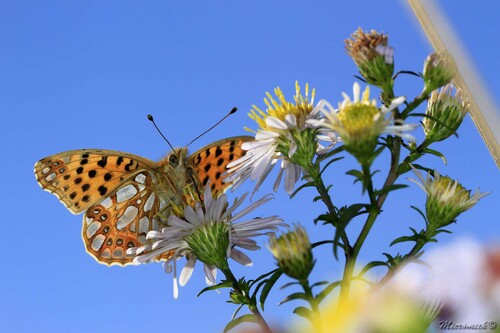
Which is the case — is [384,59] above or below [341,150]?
above

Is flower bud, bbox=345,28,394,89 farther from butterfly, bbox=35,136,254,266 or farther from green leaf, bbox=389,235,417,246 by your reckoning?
butterfly, bbox=35,136,254,266

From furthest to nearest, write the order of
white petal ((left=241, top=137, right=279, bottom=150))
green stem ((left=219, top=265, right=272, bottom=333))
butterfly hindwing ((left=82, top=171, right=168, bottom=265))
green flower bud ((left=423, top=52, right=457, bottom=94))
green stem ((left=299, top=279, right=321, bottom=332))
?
butterfly hindwing ((left=82, top=171, right=168, bottom=265))
white petal ((left=241, top=137, right=279, bottom=150))
green flower bud ((left=423, top=52, right=457, bottom=94))
green stem ((left=219, top=265, right=272, bottom=333))
green stem ((left=299, top=279, right=321, bottom=332))

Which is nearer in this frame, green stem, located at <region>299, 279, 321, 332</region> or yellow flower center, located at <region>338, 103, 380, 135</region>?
green stem, located at <region>299, 279, 321, 332</region>

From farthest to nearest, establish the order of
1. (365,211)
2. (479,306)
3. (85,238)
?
(85,238) < (365,211) < (479,306)

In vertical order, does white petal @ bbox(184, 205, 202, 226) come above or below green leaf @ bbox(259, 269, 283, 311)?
above

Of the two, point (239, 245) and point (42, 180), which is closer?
point (239, 245)

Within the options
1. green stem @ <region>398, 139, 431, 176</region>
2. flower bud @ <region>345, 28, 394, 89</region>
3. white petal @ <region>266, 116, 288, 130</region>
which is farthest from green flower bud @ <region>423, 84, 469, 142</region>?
white petal @ <region>266, 116, 288, 130</region>

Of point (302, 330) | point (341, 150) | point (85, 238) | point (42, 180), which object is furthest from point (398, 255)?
point (42, 180)

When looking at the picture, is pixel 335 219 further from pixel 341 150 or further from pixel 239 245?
pixel 239 245
